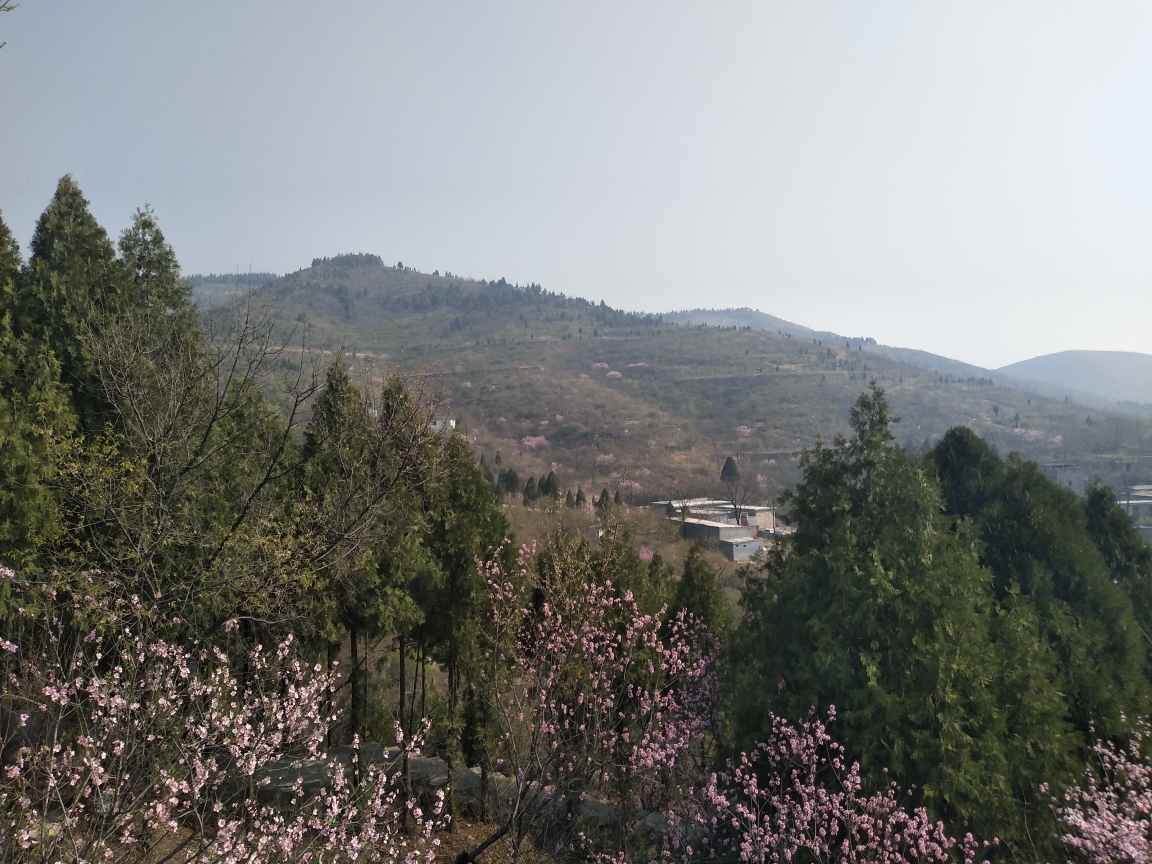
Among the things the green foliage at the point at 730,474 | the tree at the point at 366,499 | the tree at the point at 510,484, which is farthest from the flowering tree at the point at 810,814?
the green foliage at the point at 730,474

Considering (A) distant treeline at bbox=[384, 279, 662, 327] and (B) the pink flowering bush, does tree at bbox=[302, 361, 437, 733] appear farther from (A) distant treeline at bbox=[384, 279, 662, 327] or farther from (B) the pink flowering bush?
(A) distant treeline at bbox=[384, 279, 662, 327]

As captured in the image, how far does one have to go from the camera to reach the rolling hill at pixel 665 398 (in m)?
76.6

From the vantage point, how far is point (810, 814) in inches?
253

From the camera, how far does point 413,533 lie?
36.8ft

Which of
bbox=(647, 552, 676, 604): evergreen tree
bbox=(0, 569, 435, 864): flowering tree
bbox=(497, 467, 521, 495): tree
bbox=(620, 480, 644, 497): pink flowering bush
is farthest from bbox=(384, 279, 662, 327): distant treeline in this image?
bbox=(0, 569, 435, 864): flowering tree

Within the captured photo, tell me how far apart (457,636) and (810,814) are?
6.14 metres

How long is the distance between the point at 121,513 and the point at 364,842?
437 cm

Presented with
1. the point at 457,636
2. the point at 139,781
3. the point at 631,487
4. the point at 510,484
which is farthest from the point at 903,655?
the point at 631,487

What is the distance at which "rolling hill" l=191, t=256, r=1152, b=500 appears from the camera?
76.6 metres

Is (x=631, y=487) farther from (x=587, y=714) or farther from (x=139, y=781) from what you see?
(x=139, y=781)

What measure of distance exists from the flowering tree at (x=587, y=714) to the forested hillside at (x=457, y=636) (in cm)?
10

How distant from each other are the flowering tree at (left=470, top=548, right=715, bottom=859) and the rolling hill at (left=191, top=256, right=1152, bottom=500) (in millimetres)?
37156

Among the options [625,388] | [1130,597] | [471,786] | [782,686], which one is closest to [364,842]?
[782,686]

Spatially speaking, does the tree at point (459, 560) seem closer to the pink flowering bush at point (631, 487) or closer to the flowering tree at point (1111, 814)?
the flowering tree at point (1111, 814)
